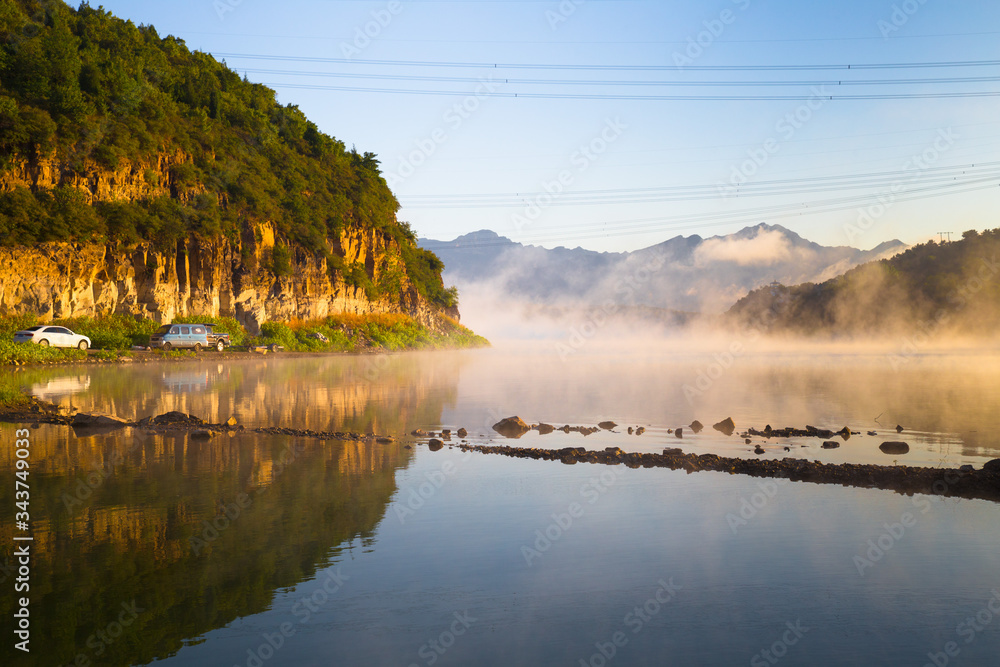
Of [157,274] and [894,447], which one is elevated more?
[157,274]

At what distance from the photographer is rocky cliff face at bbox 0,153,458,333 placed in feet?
134

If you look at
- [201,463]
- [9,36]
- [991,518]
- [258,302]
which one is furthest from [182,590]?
[258,302]

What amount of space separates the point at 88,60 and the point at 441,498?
4981 centimetres

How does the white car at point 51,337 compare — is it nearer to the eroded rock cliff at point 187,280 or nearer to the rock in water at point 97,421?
the eroded rock cliff at point 187,280

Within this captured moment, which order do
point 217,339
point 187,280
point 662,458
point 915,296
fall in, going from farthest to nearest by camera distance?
point 915,296 < point 187,280 < point 217,339 < point 662,458

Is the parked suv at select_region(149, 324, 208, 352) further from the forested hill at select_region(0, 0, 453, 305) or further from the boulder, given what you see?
the boulder

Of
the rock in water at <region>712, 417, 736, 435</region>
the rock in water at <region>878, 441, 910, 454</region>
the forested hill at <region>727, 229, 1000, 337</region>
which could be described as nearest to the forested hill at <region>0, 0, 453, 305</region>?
the rock in water at <region>712, 417, 736, 435</region>

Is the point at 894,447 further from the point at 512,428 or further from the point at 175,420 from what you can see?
the point at 175,420

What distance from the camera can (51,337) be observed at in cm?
3794

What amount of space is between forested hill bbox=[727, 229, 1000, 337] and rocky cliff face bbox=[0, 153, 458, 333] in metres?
83.2

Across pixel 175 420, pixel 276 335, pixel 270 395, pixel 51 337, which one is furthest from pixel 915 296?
pixel 175 420

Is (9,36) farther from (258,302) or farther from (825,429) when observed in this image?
(825,429)

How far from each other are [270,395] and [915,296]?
116 m

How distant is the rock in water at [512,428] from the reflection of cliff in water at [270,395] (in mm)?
2368
